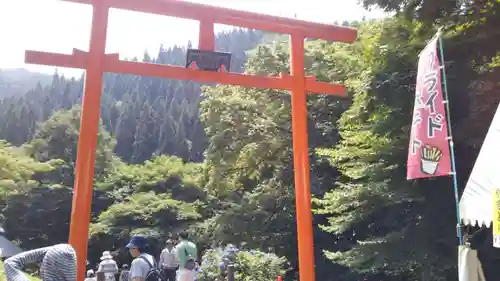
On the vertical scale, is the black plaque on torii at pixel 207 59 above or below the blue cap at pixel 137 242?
above

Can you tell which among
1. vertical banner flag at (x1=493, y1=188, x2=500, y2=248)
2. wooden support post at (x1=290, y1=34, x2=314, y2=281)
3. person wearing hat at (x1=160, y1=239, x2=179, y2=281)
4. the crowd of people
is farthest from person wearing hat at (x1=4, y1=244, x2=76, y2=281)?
person wearing hat at (x1=160, y1=239, x2=179, y2=281)

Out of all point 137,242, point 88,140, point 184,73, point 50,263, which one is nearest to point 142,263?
point 137,242

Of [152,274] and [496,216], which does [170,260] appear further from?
[496,216]

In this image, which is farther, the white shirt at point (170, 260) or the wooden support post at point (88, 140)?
the white shirt at point (170, 260)

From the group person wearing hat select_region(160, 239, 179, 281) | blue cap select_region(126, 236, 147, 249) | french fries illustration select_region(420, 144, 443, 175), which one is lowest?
person wearing hat select_region(160, 239, 179, 281)

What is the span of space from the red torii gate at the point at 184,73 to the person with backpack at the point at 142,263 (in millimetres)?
1660

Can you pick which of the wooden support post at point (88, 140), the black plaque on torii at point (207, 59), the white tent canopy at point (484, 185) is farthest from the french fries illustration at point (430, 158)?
the wooden support post at point (88, 140)

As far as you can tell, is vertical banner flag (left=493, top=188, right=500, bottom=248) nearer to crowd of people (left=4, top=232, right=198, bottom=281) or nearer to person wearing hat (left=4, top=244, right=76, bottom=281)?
crowd of people (left=4, top=232, right=198, bottom=281)

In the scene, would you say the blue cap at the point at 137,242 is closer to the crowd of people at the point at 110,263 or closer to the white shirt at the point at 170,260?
the crowd of people at the point at 110,263

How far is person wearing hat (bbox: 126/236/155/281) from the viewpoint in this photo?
16.6ft

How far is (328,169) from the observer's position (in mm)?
14961

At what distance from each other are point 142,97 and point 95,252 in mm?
54039

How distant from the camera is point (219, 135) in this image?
16203 mm

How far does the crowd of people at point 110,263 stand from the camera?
262 cm
